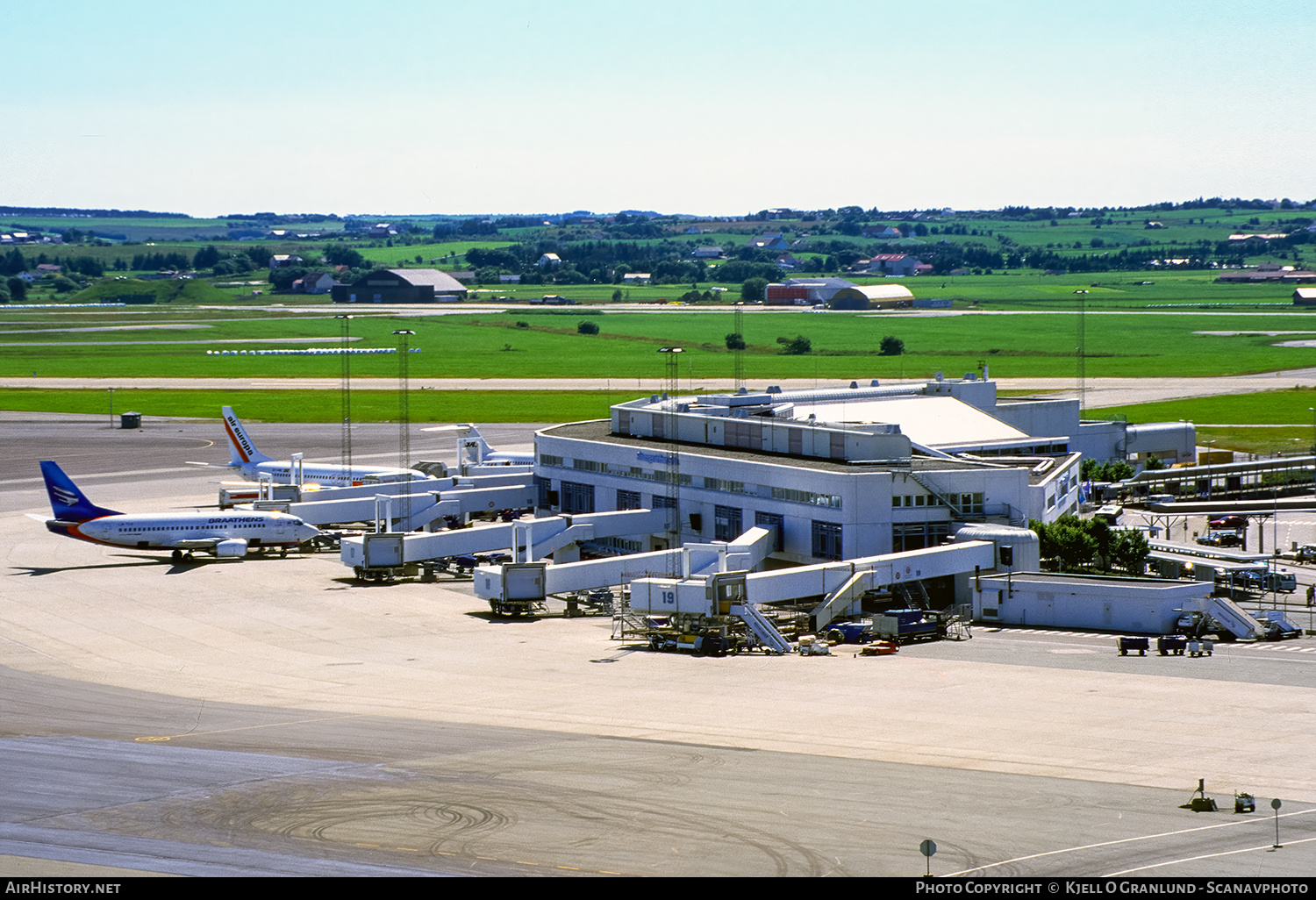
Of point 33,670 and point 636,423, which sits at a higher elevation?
point 636,423

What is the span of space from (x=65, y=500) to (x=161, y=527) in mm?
6093

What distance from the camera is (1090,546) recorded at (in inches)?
3514

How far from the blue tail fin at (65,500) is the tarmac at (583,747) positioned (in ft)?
24.9

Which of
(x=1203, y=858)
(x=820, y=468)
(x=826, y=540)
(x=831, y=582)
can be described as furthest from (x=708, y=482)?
(x=1203, y=858)

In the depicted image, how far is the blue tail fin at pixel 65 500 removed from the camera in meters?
93.9

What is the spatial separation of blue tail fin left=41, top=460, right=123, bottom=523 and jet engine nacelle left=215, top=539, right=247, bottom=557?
7.30 meters

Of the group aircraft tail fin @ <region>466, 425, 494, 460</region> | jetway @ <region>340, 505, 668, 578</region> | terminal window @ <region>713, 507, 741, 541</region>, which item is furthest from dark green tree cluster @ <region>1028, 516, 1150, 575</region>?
aircraft tail fin @ <region>466, 425, 494, 460</region>

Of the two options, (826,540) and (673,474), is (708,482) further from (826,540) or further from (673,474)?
(826,540)

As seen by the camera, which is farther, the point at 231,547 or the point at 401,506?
the point at 401,506

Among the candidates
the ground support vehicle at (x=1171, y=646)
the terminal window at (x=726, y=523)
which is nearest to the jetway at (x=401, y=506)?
the terminal window at (x=726, y=523)

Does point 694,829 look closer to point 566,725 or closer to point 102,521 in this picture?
point 566,725

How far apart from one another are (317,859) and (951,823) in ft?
59.0

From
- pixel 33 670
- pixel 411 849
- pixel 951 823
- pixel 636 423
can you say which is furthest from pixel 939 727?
pixel 636 423

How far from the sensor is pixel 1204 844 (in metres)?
41.0
